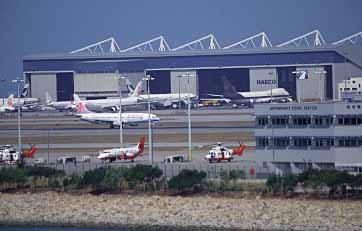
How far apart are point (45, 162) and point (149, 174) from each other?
8.67m

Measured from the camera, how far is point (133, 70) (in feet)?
346

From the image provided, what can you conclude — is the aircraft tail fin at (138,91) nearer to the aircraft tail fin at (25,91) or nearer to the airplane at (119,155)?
the aircraft tail fin at (25,91)

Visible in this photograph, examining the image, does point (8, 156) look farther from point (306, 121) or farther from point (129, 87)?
point (129, 87)

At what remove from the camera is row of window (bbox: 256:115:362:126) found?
110 feet

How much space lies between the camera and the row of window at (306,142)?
33.4 meters

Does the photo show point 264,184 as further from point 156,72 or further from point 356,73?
point 156,72

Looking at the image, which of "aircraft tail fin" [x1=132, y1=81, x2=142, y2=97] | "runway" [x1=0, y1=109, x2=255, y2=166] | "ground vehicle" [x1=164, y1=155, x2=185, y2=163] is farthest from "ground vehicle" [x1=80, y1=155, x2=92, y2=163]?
"aircraft tail fin" [x1=132, y1=81, x2=142, y2=97]

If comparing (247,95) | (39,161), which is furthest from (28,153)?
(247,95)

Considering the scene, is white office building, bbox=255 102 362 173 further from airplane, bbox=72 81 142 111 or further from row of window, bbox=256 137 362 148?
airplane, bbox=72 81 142 111

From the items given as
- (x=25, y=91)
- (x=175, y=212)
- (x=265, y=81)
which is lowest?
(x=175, y=212)

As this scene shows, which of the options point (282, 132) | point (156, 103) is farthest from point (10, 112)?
point (282, 132)

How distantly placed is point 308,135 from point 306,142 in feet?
0.72

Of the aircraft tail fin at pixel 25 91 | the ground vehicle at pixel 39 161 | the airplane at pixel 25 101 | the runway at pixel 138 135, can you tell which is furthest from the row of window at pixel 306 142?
the aircraft tail fin at pixel 25 91

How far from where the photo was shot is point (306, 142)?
34.3 m
